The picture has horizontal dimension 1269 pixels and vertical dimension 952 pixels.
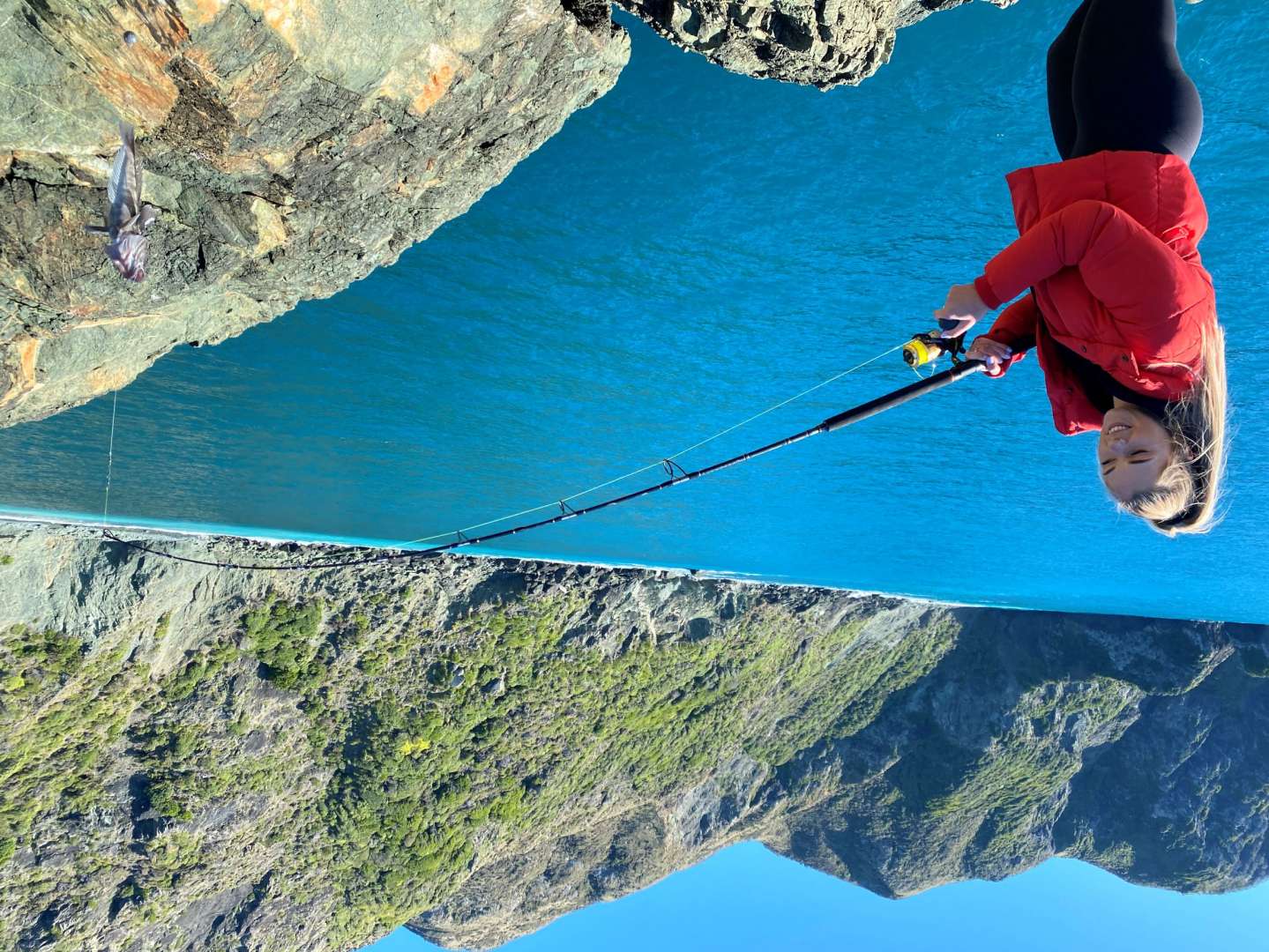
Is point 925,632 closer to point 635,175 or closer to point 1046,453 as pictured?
point 1046,453

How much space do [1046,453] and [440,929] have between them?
443 inches

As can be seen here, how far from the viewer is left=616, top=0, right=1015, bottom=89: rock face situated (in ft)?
6.20

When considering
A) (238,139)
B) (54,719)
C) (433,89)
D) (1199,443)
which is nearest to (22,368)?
(238,139)

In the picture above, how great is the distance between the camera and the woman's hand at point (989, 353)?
6.61 feet

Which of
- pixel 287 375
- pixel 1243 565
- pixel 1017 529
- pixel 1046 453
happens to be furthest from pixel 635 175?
pixel 1243 565

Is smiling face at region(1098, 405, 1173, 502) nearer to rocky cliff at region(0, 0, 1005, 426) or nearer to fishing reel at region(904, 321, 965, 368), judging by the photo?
fishing reel at region(904, 321, 965, 368)

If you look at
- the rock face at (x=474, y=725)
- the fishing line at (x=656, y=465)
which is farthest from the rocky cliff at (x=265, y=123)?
the rock face at (x=474, y=725)

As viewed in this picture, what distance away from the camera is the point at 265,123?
1.67 meters

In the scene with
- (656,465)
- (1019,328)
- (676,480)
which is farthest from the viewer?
(656,465)

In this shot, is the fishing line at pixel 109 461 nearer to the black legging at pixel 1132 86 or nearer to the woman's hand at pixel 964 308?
the woman's hand at pixel 964 308

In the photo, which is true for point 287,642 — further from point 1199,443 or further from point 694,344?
point 1199,443

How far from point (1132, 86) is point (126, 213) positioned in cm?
233

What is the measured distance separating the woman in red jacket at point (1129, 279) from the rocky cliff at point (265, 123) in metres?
0.69

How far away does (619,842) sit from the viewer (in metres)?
11.9
